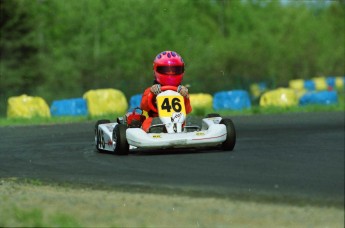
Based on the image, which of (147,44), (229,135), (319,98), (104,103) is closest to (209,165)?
(229,135)

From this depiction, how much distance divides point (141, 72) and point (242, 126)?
23.2m

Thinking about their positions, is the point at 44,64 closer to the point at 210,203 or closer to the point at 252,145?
the point at 252,145

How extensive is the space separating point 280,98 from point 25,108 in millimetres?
7732

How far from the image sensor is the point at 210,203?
24.2 feet

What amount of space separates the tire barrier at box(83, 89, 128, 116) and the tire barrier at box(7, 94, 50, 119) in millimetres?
1199

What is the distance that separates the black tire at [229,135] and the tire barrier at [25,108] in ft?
39.3

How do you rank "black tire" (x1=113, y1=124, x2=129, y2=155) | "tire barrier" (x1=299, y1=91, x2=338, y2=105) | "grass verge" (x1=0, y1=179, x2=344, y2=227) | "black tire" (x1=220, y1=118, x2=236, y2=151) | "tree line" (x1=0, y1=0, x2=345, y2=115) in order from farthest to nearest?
"tree line" (x1=0, y1=0, x2=345, y2=115) < "tire barrier" (x1=299, y1=91, x2=338, y2=105) < "black tire" (x1=220, y1=118, x2=236, y2=151) < "black tire" (x1=113, y1=124, x2=129, y2=155) < "grass verge" (x1=0, y1=179, x2=344, y2=227)

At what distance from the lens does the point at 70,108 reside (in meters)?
24.0

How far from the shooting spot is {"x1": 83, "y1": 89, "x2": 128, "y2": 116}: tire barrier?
78.6 ft

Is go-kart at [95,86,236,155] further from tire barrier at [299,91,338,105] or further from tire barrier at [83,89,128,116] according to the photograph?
tire barrier at [299,91,338,105]

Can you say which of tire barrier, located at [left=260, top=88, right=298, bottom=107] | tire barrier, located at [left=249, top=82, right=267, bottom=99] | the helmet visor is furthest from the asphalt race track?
tire barrier, located at [left=249, top=82, right=267, bottom=99]

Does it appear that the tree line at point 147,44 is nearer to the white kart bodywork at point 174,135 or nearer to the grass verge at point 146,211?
the white kart bodywork at point 174,135

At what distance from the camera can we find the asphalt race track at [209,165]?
8328 millimetres

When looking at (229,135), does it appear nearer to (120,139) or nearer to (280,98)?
(120,139)
